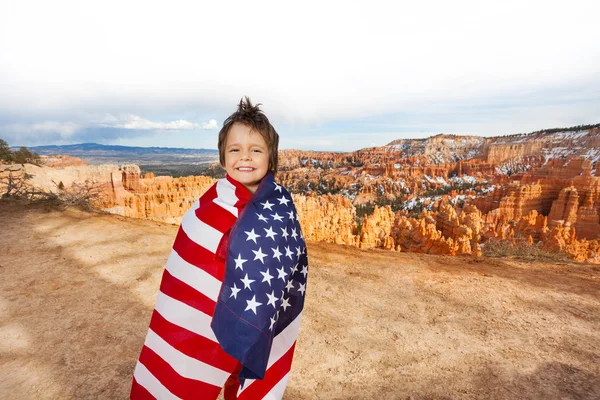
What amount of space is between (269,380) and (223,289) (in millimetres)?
739

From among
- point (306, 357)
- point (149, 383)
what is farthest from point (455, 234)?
point (149, 383)

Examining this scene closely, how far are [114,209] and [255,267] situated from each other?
25906mm

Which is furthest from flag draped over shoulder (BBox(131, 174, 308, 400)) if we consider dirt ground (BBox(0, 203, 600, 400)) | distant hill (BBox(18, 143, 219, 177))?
distant hill (BBox(18, 143, 219, 177))

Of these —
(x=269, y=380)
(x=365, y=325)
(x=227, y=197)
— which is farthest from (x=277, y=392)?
(x=365, y=325)

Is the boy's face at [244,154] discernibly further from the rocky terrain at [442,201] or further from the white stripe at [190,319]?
the rocky terrain at [442,201]

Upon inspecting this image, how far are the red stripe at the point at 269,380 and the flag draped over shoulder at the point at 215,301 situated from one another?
0.78 ft

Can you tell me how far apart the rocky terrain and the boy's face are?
7486 mm

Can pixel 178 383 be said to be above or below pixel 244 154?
below

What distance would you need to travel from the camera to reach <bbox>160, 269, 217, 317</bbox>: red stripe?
1.31 meters

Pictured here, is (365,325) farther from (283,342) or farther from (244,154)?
(244,154)

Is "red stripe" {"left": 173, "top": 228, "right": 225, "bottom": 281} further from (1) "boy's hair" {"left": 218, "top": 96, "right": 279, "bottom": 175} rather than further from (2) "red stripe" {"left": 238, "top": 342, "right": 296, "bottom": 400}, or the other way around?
(2) "red stripe" {"left": 238, "top": 342, "right": 296, "bottom": 400}

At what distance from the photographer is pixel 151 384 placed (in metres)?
1.40

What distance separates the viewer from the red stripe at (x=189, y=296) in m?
1.31

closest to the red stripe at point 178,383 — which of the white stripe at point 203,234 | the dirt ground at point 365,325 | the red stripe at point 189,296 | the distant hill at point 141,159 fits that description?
the red stripe at point 189,296
